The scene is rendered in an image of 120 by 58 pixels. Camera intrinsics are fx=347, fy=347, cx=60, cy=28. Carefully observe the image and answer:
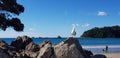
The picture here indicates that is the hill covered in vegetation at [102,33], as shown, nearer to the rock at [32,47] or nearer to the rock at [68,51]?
the rock at [32,47]

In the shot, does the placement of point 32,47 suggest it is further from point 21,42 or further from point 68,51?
point 68,51

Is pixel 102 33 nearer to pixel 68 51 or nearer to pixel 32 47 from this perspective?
pixel 32 47

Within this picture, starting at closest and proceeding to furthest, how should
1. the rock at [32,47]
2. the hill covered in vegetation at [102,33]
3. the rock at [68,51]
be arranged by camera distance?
1. the rock at [68,51]
2. the rock at [32,47]
3. the hill covered in vegetation at [102,33]

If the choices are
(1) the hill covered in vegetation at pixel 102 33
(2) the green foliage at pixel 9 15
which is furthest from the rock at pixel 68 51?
(1) the hill covered in vegetation at pixel 102 33

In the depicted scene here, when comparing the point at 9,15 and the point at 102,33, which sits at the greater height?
the point at 102,33

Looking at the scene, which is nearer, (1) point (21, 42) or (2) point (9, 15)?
(2) point (9, 15)

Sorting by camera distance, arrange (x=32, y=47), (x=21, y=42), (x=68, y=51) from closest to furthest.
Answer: (x=68, y=51) → (x=32, y=47) → (x=21, y=42)

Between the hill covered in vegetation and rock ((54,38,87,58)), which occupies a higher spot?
the hill covered in vegetation

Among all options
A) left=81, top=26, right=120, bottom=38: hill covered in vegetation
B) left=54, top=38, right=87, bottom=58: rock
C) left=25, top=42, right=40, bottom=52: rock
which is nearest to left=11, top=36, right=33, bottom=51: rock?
left=25, top=42, right=40, bottom=52: rock

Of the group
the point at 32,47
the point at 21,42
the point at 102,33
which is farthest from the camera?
the point at 102,33

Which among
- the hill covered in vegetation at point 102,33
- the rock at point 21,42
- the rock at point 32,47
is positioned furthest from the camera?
the hill covered in vegetation at point 102,33

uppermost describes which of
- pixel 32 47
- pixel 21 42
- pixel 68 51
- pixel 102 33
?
pixel 102 33

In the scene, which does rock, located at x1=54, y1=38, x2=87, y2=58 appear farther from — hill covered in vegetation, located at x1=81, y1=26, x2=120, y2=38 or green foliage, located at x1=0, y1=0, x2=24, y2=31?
hill covered in vegetation, located at x1=81, y1=26, x2=120, y2=38

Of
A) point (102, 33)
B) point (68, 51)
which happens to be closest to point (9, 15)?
point (68, 51)
